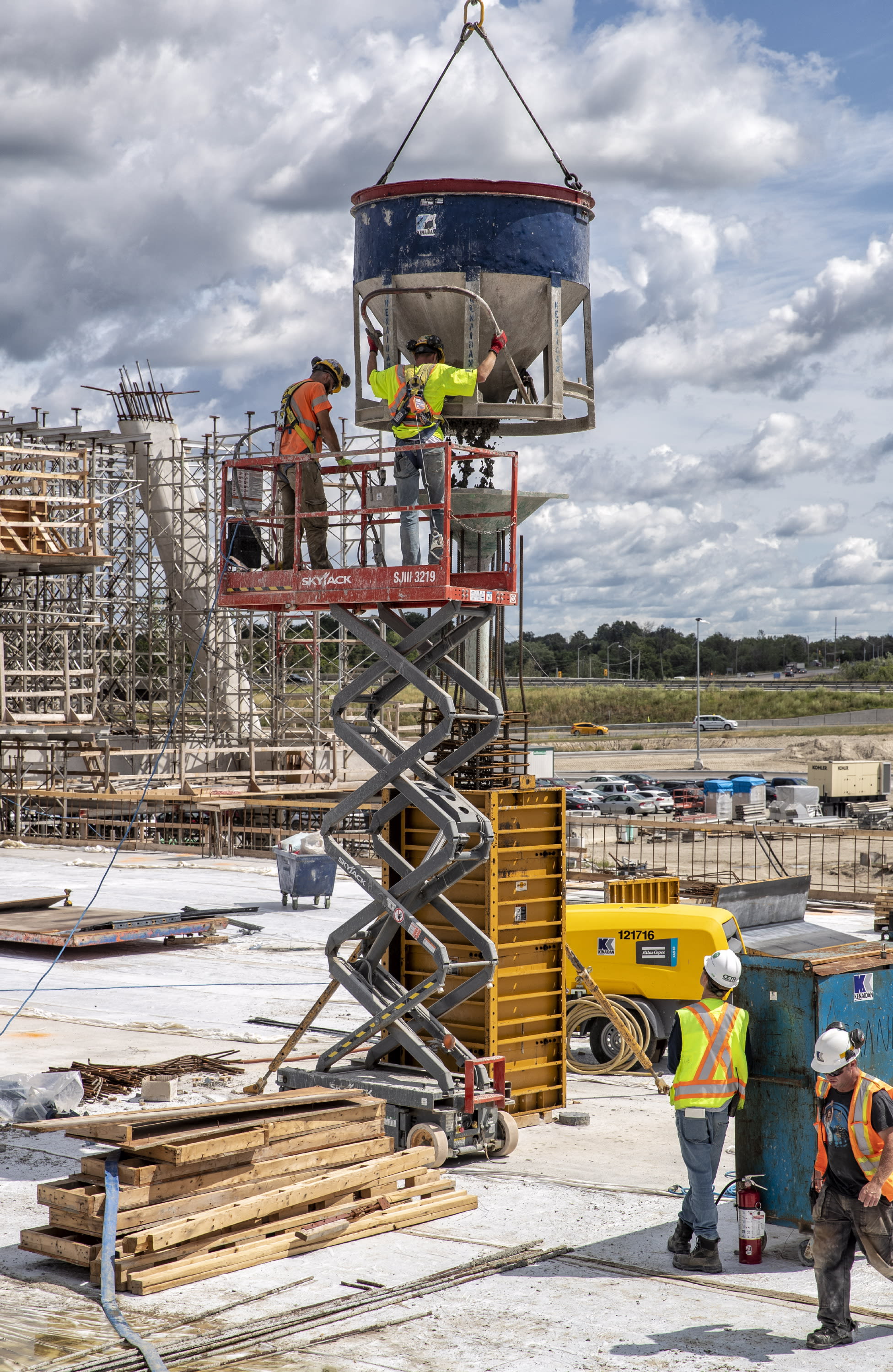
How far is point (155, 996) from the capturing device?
16891mm

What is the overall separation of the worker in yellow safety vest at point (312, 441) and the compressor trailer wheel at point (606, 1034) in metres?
5.07

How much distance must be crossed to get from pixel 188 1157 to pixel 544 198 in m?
8.20

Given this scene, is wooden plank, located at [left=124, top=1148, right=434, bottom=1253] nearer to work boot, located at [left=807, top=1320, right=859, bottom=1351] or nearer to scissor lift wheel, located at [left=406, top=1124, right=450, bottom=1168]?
scissor lift wheel, located at [left=406, top=1124, right=450, bottom=1168]

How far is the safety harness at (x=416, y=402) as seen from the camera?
36.0ft

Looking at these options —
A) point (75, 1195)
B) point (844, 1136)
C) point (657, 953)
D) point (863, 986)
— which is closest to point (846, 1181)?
point (844, 1136)

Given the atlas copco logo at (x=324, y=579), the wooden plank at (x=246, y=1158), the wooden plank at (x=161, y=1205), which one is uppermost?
the atlas copco logo at (x=324, y=579)

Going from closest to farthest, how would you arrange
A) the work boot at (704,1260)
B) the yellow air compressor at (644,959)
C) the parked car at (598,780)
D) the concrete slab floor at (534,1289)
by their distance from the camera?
the concrete slab floor at (534,1289) < the work boot at (704,1260) < the yellow air compressor at (644,959) < the parked car at (598,780)

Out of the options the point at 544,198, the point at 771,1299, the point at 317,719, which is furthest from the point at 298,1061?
the point at 317,719

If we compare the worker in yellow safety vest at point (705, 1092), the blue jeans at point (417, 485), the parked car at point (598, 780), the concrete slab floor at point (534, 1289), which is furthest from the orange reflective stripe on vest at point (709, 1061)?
the parked car at point (598, 780)

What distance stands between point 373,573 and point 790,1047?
4516mm

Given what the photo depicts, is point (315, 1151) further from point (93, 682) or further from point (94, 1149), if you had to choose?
A: point (93, 682)

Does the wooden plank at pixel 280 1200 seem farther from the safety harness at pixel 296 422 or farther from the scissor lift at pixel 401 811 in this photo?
the safety harness at pixel 296 422

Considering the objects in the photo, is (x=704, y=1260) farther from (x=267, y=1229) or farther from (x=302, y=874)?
(x=302, y=874)

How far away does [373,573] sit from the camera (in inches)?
428
